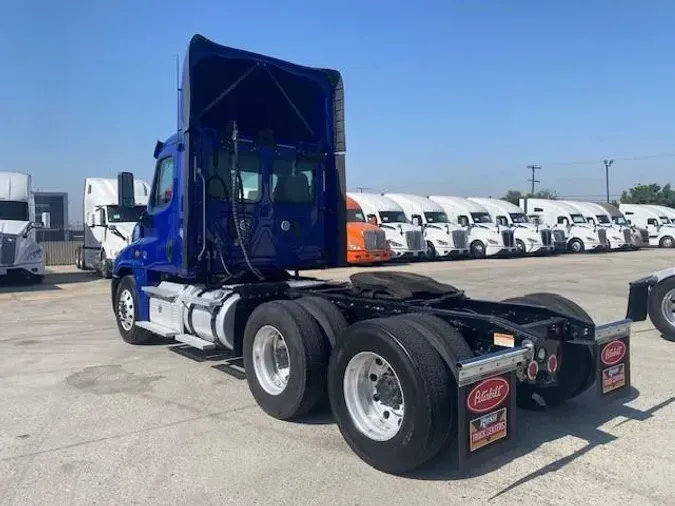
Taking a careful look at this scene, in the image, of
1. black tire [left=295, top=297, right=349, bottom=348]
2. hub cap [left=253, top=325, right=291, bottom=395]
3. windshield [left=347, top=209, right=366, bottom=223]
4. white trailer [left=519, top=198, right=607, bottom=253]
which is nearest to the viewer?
black tire [left=295, top=297, right=349, bottom=348]

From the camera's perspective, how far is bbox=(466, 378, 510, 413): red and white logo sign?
12.8ft

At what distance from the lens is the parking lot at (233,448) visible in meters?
3.96

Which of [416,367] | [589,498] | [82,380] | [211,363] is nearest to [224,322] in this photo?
[211,363]

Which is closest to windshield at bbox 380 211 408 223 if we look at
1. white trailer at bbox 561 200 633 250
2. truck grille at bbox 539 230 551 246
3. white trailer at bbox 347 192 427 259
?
white trailer at bbox 347 192 427 259

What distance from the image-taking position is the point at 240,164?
752 cm

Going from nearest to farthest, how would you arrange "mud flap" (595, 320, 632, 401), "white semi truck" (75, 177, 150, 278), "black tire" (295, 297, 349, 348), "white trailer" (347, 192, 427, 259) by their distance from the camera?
"mud flap" (595, 320, 632, 401), "black tire" (295, 297, 349, 348), "white semi truck" (75, 177, 150, 278), "white trailer" (347, 192, 427, 259)

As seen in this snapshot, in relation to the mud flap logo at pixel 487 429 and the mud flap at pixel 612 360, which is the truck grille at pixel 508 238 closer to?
the mud flap at pixel 612 360

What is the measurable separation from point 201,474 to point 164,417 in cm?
138

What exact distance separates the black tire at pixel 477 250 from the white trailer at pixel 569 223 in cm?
650

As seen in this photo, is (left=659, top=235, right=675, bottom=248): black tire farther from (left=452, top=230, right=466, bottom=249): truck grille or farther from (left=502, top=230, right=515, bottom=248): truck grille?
(left=452, top=230, right=466, bottom=249): truck grille

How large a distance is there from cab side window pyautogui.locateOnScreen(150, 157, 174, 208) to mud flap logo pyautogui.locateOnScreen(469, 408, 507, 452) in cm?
498

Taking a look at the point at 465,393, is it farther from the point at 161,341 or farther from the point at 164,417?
the point at 161,341

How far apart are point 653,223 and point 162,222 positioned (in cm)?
4249

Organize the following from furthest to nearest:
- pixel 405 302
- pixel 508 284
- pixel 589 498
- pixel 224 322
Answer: pixel 508 284 → pixel 224 322 → pixel 405 302 → pixel 589 498
